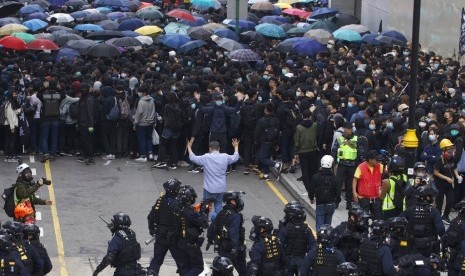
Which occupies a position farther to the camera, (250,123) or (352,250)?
(250,123)

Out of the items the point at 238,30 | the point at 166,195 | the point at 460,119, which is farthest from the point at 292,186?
the point at 238,30

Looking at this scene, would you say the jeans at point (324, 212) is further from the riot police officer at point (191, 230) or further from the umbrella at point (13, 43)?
the umbrella at point (13, 43)

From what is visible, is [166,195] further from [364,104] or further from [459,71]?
[459,71]

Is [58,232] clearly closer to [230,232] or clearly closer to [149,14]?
[230,232]

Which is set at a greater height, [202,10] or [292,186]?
[292,186]

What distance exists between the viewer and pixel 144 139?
92.7ft

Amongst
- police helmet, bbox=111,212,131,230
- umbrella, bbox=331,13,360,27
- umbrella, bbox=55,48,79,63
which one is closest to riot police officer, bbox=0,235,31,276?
police helmet, bbox=111,212,131,230

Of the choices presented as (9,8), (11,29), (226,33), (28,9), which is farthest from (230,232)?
(28,9)

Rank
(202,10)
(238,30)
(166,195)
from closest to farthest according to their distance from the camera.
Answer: (166,195)
(238,30)
(202,10)

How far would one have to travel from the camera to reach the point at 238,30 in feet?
127

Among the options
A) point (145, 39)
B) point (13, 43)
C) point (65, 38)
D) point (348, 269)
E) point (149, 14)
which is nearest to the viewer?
point (348, 269)

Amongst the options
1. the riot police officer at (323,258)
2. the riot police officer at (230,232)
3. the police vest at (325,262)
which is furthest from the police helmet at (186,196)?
the police vest at (325,262)

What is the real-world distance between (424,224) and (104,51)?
49.8 ft

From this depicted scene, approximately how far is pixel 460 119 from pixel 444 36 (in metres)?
16.3
